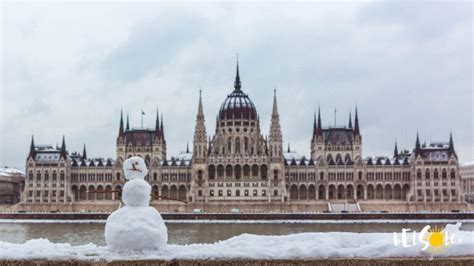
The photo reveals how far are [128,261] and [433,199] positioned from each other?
96997mm

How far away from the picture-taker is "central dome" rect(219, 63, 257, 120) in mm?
113438

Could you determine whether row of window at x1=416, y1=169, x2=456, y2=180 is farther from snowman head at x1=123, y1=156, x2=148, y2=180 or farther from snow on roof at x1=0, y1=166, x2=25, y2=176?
snowman head at x1=123, y1=156, x2=148, y2=180

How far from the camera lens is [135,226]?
18.6 meters

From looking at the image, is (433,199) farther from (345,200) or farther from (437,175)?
(345,200)

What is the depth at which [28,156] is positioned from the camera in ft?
373

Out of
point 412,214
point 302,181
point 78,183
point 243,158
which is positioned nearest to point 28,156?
point 78,183

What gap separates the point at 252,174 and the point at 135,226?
9045cm

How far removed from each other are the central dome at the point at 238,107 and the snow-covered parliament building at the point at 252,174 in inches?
6.1

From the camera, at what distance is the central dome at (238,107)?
11344cm

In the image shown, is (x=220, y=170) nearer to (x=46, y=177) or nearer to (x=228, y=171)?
(x=228, y=171)

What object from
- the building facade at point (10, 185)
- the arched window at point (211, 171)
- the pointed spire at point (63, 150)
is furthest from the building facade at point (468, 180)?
the building facade at point (10, 185)

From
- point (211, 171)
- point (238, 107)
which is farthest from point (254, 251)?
point (238, 107)

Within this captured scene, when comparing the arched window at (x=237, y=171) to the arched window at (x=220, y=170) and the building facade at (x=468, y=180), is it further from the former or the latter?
the building facade at (x=468, y=180)

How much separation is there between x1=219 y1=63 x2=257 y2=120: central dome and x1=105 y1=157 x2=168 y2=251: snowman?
9343cm
